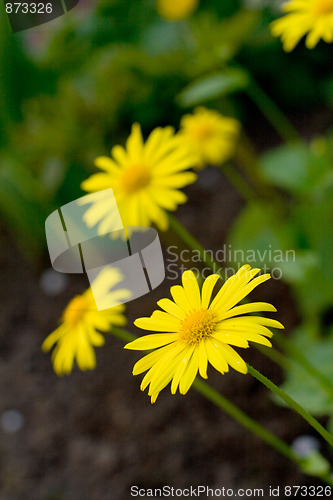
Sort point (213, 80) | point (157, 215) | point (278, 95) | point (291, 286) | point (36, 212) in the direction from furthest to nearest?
point (278, 95) → point (36, 212) → point (291, 286) → point (213, 80) → point (157, 215)

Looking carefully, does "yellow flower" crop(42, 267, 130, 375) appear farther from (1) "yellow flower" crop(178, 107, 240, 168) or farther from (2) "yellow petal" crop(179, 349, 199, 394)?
(1) "yellow flower" crop(178, 107, 240, 168)

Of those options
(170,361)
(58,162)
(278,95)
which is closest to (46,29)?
(58,162)

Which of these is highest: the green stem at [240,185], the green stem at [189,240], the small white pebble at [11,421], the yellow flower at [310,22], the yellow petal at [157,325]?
the yellow flower at [310,22]

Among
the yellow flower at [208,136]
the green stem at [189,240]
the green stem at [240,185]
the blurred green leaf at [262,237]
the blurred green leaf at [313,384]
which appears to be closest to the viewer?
the green stem at [189,240]

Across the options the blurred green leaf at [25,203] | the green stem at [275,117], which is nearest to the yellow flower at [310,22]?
the green stem at [275,117]

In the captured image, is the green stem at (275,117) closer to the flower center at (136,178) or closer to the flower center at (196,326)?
the flower center at (136,178)

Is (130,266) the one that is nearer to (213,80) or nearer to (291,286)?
(213,80)
